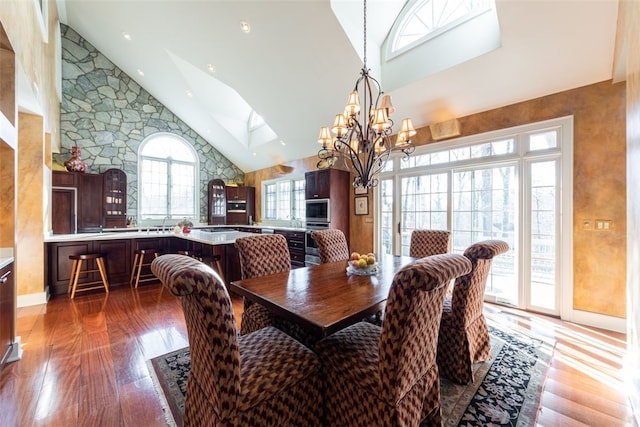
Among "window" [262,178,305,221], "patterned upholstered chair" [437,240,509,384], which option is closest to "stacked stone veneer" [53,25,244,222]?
"window" [262,178,305,221]

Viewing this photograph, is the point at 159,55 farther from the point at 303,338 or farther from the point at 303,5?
the point at 303,338

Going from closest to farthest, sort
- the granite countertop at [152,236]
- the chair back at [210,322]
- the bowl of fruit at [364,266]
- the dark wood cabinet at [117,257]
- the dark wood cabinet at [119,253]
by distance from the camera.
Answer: the chair back at [210,322] < the bowl of fruit at [364,266] < the granite countertop at [152,236] < the dark wood cabinet at [119,253] < the dark wood cabinet at [117,257]

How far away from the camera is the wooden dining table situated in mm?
1343

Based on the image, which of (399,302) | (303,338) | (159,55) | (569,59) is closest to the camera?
(399,302)

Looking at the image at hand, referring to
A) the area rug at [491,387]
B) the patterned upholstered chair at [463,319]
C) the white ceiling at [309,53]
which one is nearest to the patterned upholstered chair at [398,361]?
the area rug at [491,387]

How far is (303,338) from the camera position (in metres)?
2.08

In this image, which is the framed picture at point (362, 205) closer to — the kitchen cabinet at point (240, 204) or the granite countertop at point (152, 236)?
the granite countertop at point (152, 236)

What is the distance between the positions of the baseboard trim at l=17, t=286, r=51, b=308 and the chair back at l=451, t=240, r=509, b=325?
5.09m

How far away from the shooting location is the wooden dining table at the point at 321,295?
134 centimetres

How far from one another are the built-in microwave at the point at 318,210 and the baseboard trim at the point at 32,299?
422 centimetres

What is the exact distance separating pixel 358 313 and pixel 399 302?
0.35m

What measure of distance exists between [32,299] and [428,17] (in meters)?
6.64

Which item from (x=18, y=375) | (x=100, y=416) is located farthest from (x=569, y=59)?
(x=18, y=375)

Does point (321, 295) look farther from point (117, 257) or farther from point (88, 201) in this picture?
point (88, 201)
